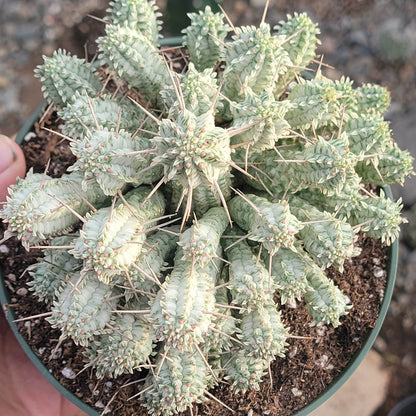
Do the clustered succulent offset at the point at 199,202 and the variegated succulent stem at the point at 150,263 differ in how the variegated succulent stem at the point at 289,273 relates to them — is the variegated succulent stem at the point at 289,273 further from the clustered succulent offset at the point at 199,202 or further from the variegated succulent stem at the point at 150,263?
the variegated succulent stem at the point at 150,263

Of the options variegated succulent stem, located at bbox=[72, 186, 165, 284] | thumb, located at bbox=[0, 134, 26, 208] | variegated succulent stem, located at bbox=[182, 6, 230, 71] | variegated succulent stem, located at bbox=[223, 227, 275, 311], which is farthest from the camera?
thumb, located at bbox=[0, 134, 26, 208]

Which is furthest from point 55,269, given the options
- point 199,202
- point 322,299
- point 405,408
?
point 405,408

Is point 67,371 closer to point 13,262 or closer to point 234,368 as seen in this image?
point 13,262

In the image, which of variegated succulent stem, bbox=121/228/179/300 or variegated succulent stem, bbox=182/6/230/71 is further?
variegated succulent stem, bbox=182/6/230/71

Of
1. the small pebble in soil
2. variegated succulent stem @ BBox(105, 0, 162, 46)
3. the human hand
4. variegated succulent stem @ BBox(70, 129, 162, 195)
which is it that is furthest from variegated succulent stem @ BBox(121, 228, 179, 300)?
the human hand

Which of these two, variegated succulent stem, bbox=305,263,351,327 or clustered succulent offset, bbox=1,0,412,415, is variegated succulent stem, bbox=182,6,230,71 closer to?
clustered succulent offset, bbox=1,0,412,415

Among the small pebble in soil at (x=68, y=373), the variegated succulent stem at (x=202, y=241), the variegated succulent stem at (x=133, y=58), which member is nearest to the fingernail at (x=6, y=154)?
the variegated succulent stem at (x=133, y=58)

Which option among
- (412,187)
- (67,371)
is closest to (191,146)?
(67,371)
